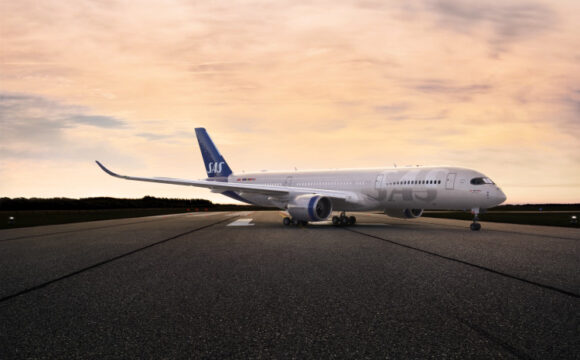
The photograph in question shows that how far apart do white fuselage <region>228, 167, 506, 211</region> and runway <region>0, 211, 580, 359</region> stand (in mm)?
9283

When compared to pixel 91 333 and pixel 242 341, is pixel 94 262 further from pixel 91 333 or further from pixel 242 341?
pixel 242 341

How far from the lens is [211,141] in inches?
1430

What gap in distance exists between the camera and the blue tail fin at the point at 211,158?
35.5m

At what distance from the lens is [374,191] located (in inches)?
923

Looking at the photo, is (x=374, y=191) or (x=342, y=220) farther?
(x=342, y=220)

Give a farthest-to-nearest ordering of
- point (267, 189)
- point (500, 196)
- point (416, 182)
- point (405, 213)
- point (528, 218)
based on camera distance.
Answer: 1. point (528, 218)
2. point (405, 213)
3. point (267, 189)
4. point (416, 182)
5. point (500, 196)

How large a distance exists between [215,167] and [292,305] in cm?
3084

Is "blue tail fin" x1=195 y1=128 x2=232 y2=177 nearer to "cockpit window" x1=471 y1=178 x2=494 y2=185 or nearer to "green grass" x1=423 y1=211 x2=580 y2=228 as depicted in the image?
"green grass" x1=423 y1=211 x2=580 y2=228

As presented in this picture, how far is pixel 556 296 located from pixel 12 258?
35.1 ft

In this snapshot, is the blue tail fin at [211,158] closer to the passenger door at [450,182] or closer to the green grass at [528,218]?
the green grass at [528,218]

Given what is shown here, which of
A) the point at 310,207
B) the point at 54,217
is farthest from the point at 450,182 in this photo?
the point at 54,217

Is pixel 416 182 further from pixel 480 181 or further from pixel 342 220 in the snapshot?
pixel 342 220

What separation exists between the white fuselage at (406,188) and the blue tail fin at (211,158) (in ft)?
26.9

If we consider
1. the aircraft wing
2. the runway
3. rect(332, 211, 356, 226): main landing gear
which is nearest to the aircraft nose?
the aircraft wing
